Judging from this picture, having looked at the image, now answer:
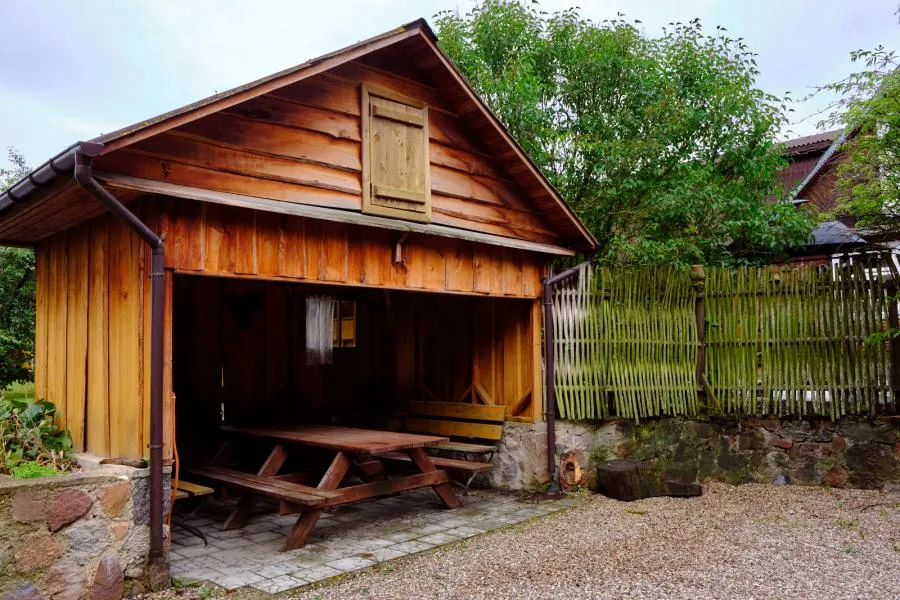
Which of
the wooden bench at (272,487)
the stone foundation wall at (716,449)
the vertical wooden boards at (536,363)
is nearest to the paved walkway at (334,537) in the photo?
the wooden bench at (272,487)

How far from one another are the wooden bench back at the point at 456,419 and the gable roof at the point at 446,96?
8.13 feet

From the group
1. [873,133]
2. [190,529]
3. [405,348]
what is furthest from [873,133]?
[190,529]

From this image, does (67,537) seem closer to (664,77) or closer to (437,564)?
Result: (437,564)

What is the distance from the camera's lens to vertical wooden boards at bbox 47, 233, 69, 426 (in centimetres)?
635

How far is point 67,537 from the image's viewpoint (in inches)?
183

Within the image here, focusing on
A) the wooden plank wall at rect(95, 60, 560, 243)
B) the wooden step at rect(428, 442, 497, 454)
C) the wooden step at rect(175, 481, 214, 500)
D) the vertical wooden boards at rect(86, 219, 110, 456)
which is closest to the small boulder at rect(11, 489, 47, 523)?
the vertical wooden boards at rect(86, 219, 110, 456)

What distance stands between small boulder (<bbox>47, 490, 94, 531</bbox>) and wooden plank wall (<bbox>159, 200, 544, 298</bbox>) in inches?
68.9

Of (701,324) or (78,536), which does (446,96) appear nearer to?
(701,324)

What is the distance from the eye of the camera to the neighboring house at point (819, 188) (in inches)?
376

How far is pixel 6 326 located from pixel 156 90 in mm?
59314

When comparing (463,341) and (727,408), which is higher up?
(463,341)

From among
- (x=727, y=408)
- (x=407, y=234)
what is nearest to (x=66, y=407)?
(x=407, y=234)

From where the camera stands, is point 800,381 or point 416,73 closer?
point 416,73

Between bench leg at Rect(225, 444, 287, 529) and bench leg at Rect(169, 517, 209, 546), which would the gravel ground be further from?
bench leg at Rect(225, 444, 287, 529)
